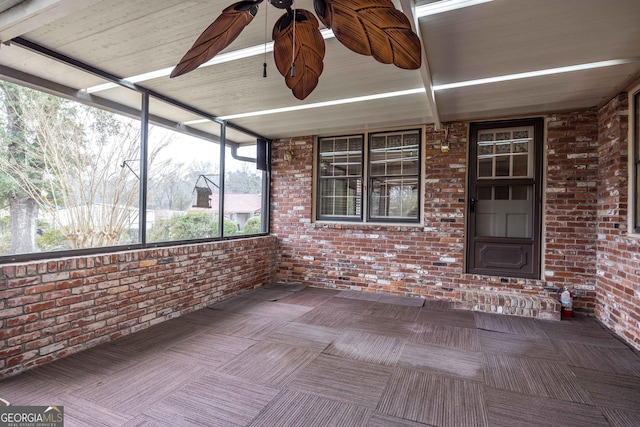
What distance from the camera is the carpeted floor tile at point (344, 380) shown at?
2186 millimetres

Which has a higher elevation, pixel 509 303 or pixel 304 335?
pixel 509 303

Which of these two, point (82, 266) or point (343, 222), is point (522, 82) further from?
point (82, 266)

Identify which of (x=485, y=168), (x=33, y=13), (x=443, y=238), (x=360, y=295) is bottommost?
(x=360, y=295)

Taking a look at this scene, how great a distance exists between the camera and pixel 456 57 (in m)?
2.75

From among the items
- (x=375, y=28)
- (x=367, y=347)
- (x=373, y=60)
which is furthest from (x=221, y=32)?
(x=367, y=347)

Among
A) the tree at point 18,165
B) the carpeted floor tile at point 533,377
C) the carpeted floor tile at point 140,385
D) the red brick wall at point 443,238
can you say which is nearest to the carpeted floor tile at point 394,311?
the red brick wall at point 443,238

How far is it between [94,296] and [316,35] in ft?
9.34

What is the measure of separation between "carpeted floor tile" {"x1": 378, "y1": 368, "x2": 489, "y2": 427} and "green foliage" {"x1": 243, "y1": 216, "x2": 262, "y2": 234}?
3508 mm

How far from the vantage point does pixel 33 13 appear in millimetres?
2027

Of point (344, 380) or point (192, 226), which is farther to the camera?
point (192, 226)

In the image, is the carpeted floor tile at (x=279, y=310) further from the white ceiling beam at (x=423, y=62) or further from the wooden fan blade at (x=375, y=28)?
the wooden fan blade at (x=375, y=28)

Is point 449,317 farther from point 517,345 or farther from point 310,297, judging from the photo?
point 310,297

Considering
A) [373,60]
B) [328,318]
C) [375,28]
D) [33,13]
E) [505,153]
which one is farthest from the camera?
[505,153]

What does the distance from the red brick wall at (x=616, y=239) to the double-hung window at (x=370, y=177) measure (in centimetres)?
213
